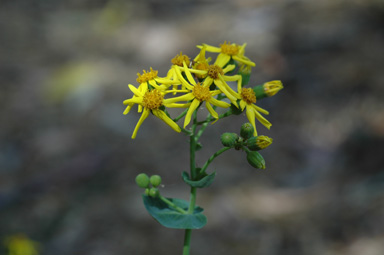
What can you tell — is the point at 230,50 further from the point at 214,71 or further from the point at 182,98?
the point at 182,98

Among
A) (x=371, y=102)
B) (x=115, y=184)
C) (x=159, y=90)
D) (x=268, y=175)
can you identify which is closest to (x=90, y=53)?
(x=115, y=184)

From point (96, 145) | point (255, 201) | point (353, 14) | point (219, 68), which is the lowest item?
point (255, 201)

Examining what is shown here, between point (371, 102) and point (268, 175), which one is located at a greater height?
point (371, 102)

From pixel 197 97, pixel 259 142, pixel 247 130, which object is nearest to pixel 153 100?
pixel 197 97

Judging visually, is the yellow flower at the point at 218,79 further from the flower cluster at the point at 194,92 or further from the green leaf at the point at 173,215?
the green leaf at the point at 173,215

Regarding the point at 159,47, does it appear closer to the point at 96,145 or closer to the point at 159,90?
the point at 96,145

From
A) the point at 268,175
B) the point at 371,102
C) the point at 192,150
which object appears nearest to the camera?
the point at 192,150

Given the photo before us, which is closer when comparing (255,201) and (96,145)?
(255,201)
